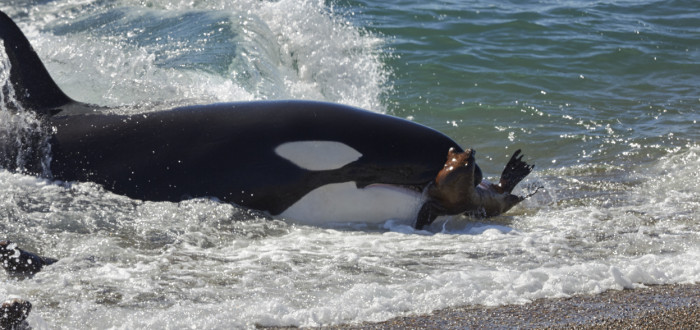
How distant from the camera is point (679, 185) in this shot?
9.77 metres

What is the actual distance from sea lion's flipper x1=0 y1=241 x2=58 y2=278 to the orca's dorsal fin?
2654mm

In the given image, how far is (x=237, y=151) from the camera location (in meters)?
8.00

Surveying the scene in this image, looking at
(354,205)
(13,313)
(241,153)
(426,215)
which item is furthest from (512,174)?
(13,313)

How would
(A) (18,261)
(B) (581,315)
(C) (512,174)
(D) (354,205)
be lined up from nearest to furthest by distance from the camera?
(B) (581,315), (A) (18,261), (D) (354,205), (C) (512,174)

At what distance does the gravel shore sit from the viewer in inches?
223

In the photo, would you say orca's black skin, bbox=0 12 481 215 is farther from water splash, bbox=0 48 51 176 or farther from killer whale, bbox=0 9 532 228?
water splash, bbox=0 48 51 176

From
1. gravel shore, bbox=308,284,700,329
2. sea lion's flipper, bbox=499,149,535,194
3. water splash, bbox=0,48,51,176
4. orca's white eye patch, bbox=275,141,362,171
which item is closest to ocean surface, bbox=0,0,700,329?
water splash, bbox=0,48,51,176

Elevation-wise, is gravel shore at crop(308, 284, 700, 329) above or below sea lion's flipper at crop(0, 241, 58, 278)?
below

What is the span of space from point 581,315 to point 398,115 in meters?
9.03

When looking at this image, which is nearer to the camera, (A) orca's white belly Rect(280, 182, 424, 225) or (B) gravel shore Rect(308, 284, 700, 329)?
(B) gravel shore Rect(308, 284, 700, 329)

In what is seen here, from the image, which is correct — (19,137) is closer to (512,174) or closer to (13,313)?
(13,313)

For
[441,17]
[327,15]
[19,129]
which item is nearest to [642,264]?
[19,129]

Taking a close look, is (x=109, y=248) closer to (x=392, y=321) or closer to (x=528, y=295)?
(x=392, y=321)

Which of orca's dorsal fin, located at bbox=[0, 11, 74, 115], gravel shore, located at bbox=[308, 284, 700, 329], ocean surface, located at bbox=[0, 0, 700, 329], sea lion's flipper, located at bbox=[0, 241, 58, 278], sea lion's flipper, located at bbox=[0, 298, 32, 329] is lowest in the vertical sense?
ocean surface, located at bbox=[0, 0, 700, 329]
